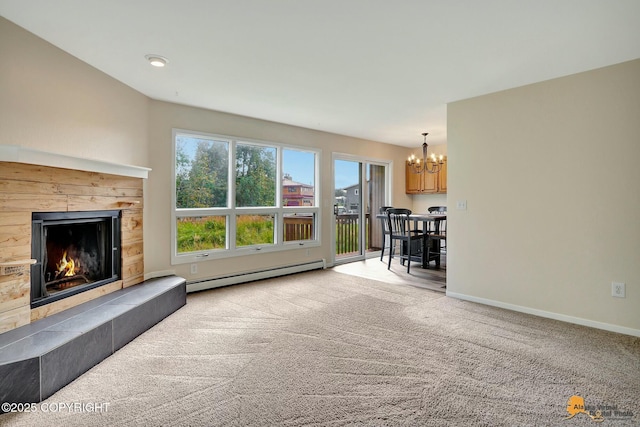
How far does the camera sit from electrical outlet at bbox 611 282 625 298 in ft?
9.16

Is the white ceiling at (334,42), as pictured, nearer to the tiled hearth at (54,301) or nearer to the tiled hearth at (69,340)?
the tiled hearth at (54,301)

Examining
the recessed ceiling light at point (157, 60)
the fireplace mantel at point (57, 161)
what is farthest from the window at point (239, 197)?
the recessed ceiling light at point (157, 60)

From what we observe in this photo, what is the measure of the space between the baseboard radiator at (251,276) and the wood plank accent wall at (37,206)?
89cm

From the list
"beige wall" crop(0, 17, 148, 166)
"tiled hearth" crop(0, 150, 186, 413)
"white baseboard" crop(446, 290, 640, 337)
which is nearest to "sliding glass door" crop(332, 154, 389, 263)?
"white baseboard" crop(446, 290, 640, 337)

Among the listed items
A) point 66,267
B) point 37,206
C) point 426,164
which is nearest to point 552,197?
point 426,164

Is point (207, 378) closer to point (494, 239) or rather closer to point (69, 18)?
point (69, 18)

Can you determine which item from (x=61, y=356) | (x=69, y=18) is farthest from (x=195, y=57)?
(x=61, y=356)

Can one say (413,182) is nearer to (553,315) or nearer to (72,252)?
(553,315)

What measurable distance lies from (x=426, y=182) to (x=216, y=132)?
4.36 m

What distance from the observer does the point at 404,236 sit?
5277 mm

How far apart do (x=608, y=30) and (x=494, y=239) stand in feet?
6.63

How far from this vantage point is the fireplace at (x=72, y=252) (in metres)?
2.36

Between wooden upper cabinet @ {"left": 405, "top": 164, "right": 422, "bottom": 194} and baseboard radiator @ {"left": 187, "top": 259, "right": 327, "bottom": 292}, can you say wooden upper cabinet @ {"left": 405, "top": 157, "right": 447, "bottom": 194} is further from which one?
baseboard radiator @ {"left": 187, "top": 259, "right": 327, "bottom": 292}

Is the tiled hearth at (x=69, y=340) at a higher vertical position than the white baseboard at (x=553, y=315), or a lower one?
higher
